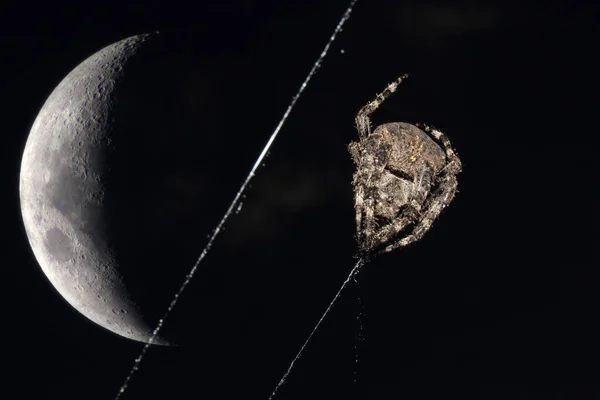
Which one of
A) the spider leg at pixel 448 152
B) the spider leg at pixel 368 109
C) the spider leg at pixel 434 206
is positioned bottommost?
the spider leg at pixel 434 206

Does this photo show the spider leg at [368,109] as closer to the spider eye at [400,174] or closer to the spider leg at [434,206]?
the spider eye at [400,174]

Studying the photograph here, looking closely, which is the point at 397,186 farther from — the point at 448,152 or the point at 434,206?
the point at 448,152

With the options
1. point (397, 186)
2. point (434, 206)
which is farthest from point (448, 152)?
point (397, 186)

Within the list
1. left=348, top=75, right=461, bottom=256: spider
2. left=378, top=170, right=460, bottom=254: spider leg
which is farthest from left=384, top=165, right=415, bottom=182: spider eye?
left=378, top=170, right=460, bottom=254: spider leg

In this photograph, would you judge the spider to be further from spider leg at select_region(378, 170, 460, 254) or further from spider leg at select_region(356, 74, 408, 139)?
spider leg at select_region(356, 74, 408, 139)

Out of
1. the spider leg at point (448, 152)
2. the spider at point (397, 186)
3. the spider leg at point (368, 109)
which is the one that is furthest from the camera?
the spider leg at point (368, 109)

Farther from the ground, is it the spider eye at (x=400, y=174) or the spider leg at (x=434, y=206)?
the spider eye at (x=400, y=174)

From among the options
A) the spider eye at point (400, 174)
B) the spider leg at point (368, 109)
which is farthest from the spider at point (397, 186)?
the spider leg at point (368, 109)

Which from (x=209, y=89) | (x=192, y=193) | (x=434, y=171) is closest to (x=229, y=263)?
(x=192, y=193)
